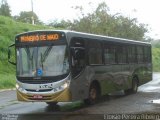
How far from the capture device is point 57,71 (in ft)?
48.0

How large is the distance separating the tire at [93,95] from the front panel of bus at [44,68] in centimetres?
221

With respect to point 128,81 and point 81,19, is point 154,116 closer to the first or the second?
point 128,81

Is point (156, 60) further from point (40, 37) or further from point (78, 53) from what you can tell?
point (40, 37)

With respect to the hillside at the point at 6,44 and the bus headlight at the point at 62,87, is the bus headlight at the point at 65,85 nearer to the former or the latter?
the bus headlight at the point at 62,87

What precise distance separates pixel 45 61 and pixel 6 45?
92.6ft

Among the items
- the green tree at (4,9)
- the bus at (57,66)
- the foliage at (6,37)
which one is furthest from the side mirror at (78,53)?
the green tree at (4,9)

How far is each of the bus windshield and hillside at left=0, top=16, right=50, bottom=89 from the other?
14.0 metres

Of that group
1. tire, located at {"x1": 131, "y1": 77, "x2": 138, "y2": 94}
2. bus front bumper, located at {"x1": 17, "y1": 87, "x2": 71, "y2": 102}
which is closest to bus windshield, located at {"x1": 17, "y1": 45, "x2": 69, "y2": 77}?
bus front bumper, located at {"x1": 17, "y1": 87, "x2": 71, "y2": 102}

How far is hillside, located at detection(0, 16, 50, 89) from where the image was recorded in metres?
30.1

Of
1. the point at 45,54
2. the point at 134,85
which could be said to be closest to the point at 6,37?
the point at 134,85

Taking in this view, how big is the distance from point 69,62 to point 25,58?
1626 millimetres

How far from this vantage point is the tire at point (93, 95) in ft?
54.4

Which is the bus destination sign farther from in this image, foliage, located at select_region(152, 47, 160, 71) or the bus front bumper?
foliage, located at select_region(152, 47, 160, 71)

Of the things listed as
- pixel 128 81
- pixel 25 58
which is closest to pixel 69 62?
pixel 25 58
